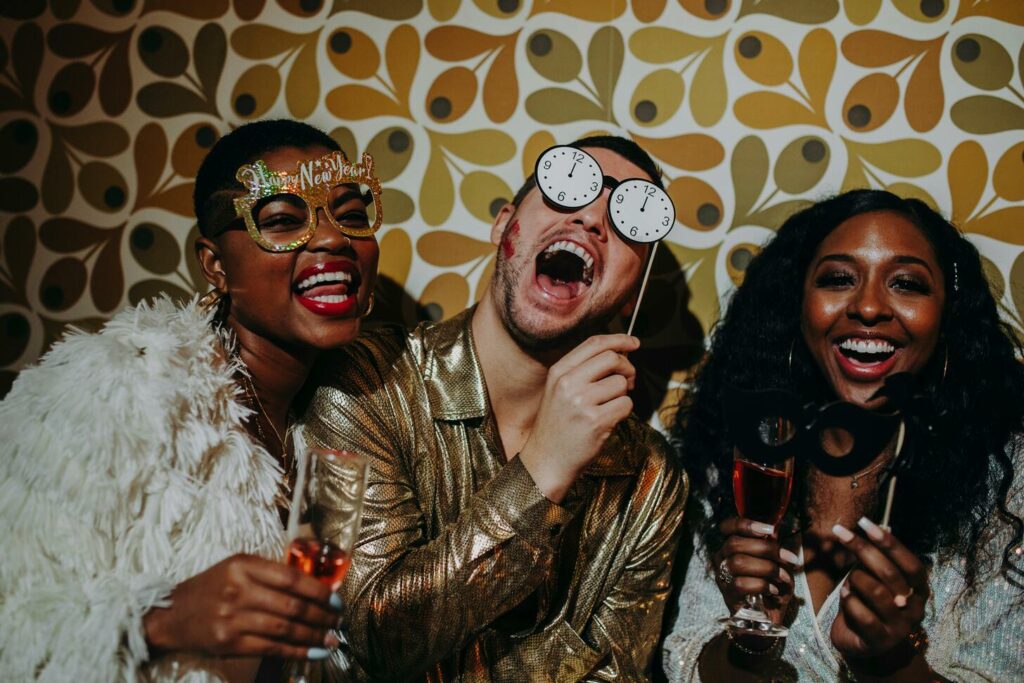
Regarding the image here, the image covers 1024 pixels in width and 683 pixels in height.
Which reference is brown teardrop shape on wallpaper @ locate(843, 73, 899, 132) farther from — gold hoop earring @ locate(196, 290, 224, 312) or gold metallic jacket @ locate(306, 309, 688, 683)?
gold hoop earring @ locate(196, 290, 224, 312)

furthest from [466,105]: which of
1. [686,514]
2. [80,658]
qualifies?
[80,658]

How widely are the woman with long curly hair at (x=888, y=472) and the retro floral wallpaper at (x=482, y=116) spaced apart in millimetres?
259

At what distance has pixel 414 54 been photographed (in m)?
2.29

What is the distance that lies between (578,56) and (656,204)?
2.22 ft

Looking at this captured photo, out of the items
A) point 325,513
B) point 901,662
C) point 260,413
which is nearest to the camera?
point 325,513

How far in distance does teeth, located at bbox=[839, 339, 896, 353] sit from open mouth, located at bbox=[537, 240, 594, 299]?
610 mm

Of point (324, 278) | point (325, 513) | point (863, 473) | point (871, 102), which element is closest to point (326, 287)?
point (324, 278)

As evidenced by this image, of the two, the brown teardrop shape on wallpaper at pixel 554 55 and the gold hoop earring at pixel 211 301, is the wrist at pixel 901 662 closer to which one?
the gold hoop earring at pixel 211 301

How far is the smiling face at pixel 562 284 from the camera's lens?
1.75 m

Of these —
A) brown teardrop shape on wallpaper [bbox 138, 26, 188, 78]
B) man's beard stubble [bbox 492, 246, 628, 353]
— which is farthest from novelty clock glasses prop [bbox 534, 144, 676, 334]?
brown teardrop shape on wallpaper [bbox 138, 26, 188, 78]

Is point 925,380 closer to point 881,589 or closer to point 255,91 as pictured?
point 881,589

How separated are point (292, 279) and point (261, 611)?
2.35 ft

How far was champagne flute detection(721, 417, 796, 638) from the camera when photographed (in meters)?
1.41

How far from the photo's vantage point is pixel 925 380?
1.92 meters
